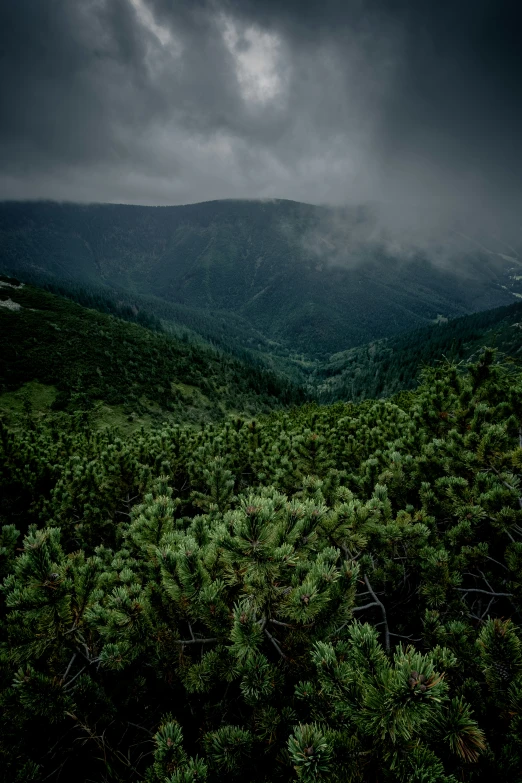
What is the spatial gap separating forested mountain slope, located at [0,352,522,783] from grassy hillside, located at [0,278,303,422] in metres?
47.3

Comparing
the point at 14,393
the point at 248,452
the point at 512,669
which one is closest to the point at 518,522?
the point at 512,669

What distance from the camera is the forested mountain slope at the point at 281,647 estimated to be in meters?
2.15

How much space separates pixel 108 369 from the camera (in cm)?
6138

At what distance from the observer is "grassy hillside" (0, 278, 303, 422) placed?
5006 cm

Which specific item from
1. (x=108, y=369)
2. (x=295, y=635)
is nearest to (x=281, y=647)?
(x=295, y=635)

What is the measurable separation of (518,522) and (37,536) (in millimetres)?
5799

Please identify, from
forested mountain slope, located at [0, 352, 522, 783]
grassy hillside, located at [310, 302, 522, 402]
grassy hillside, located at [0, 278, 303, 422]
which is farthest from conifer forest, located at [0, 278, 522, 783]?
grassy hillside, located at [310, 302, 522, 402]

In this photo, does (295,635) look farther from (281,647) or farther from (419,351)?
(419,351)

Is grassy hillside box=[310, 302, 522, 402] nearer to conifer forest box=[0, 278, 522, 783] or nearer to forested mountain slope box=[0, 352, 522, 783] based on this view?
conifer forest box=[0, 278, 522, 783]

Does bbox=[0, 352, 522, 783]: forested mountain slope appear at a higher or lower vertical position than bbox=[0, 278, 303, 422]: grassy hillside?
higher

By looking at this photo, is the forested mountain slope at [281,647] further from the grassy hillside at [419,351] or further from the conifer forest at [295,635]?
the grassy hillside at [419,351]

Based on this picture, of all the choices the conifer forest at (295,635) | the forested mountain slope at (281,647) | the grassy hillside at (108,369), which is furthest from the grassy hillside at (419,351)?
the forested mountain slope at (281,647)

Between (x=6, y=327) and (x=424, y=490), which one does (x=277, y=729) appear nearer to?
(x=424, y=490)

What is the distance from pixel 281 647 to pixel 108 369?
214 feet
